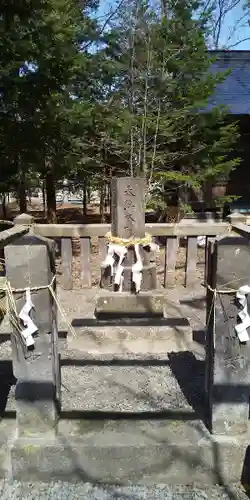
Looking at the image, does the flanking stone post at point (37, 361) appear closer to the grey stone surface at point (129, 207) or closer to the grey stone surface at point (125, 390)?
the grey stone surface at point (125, 390)

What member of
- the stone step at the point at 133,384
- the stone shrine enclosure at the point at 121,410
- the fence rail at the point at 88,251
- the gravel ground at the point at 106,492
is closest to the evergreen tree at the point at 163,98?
the fence rail at the point at 88,251

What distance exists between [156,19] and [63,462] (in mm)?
7805

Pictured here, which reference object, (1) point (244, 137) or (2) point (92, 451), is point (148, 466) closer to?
(2) point (92, 451)

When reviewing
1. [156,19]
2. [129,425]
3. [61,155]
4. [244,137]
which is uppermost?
[156,19]

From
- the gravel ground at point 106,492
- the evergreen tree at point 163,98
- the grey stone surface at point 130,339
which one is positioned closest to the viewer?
the gravel ground at point 106,492

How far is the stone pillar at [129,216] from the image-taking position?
13.2ft

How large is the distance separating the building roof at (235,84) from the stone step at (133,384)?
299 inches

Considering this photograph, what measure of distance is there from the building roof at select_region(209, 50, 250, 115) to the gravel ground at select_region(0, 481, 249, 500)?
28.3 feet

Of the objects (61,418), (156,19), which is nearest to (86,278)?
(61,418)

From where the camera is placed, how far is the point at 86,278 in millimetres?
5555

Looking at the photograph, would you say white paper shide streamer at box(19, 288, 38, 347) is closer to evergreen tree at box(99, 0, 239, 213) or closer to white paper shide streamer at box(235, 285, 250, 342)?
white paper shide streamer at box(235, 285, 250, 342)

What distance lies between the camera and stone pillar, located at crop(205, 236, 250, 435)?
6.66 ft

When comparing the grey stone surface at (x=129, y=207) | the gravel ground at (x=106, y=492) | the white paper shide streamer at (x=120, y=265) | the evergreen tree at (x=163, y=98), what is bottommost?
the gravel ground at (x=106, y=492)

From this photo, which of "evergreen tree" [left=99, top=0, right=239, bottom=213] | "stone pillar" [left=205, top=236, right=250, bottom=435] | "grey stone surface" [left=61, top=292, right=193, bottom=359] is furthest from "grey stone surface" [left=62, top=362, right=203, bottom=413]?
"evergreen tree" [left=99, top=0, right=239, bottom=213]
